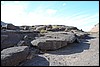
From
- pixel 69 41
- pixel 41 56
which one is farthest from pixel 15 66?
pixel 69 41

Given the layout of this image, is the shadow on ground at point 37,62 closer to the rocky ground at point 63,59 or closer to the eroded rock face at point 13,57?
the rocky ground at point 63,59

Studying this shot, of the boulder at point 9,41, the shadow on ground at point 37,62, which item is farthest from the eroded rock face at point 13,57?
the boulder at point 9,41

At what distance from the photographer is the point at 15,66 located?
966cm

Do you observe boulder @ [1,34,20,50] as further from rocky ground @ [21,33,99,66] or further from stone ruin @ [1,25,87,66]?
rocky ground @ [21,33,99,66]

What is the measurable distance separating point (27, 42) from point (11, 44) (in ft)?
3.86

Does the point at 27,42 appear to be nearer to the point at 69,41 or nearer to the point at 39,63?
the point at 69,41

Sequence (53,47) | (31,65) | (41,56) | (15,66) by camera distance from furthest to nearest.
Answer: (53,47)
(41,56)
(31,65)
(15,66)

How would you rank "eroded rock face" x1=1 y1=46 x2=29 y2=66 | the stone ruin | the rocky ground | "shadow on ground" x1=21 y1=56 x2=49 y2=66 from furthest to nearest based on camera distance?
1. "shadow on ground" x1=21 y1=56 x2=49 y2=66
2. the rocky ground
3. the stone ruin
4. "eroded rock face" x1=1 y1=46 x2=29 y2=66

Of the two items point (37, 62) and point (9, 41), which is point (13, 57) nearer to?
point (37, 62)

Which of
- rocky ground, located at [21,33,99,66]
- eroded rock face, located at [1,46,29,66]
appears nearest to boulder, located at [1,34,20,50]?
rocky ground, located at [21,33,99,66]

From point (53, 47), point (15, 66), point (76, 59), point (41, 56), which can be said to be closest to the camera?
point (15, 66)

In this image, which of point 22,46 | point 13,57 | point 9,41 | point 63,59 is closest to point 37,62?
point 22,46

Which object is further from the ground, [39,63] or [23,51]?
[23,51]

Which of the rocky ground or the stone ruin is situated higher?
the stone ruin
